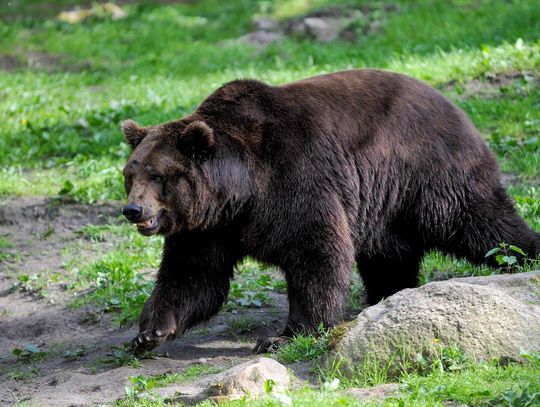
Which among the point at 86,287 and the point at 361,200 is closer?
the point at 361,200

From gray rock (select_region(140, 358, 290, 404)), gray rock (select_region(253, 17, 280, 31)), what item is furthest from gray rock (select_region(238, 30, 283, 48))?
gray rock (select_region(140, 358, 290, 404))

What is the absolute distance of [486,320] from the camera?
5621 mm

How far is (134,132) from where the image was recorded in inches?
291

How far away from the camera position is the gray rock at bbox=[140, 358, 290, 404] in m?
5.42

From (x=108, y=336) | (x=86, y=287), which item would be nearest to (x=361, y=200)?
(x=108, y=336)

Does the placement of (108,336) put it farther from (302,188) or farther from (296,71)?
(296,71)

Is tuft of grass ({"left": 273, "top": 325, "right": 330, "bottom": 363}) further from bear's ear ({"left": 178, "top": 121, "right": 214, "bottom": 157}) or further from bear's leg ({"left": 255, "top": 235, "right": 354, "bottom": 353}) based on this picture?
bear's ear ({"left": 178, "top": 121, "right": 214, "bottom": 157})

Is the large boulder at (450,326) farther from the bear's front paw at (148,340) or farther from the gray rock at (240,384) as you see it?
the bear's front paw at (148,340)

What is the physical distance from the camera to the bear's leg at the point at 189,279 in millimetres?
7312

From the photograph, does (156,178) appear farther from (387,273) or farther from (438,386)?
(438,386)

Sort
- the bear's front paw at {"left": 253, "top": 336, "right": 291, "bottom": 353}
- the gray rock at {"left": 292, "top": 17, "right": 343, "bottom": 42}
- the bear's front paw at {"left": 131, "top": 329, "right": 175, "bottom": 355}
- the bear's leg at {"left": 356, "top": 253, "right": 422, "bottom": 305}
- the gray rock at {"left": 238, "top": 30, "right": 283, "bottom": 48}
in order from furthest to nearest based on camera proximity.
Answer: the gray rock at {"left": 238, "top": 30, "right": 283, "bottom": 48} → the gray rock at {"left": 292, "top": 17, "right": 343, "bottom": 42} → the bear's leg at {"left": 356, "top": 253, "right": 422, "bottom": 305} → the bear's front paw at {"left": 131, "top": 329, "right": 175, "bottom": 355} → the bear's front paw at {"left": 253, "top": 336, "right": 291, "bottom": 353}

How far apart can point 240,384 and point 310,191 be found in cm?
205

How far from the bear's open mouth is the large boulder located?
1.76m

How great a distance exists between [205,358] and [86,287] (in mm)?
2362
